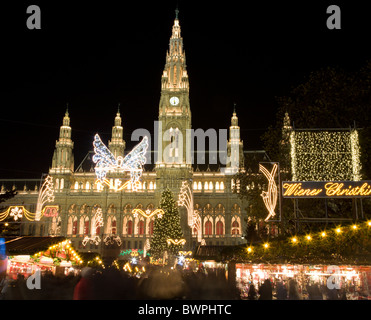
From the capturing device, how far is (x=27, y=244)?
59.3ft

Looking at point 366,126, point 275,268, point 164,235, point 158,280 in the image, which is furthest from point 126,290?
point 164,235

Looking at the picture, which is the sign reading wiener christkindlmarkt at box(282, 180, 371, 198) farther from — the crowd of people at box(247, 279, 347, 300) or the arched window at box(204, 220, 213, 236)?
the arched window at box(204, 220, 213, 236)

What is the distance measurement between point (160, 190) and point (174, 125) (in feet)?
41.1

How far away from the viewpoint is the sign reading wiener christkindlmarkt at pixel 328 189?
605 inches

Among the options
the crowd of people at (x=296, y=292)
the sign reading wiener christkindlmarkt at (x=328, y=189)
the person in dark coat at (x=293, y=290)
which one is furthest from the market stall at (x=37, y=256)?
the sign reading wiener christkindlmarkt at (x=328, y=189)

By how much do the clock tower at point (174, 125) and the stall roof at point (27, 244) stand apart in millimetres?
49244

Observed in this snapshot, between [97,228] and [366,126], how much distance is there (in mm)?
63400

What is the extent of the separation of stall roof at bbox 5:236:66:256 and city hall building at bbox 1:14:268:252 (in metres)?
49.2

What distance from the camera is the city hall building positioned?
234 feet

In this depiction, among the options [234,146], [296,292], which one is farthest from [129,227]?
[296,292]

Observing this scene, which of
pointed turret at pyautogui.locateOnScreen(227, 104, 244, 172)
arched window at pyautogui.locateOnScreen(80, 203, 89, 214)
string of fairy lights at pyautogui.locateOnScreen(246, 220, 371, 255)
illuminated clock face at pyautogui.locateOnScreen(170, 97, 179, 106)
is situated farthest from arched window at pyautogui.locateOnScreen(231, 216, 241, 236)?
string of fairy lights at pyautogui.locateOnScreen(246, 220, 371, 255)

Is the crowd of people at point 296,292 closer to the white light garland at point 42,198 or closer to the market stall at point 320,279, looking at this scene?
the market stall at point 320,279

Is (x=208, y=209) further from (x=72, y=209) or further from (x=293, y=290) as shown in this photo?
(x=293, y=290)

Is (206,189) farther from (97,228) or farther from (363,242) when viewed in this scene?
(363,242)
